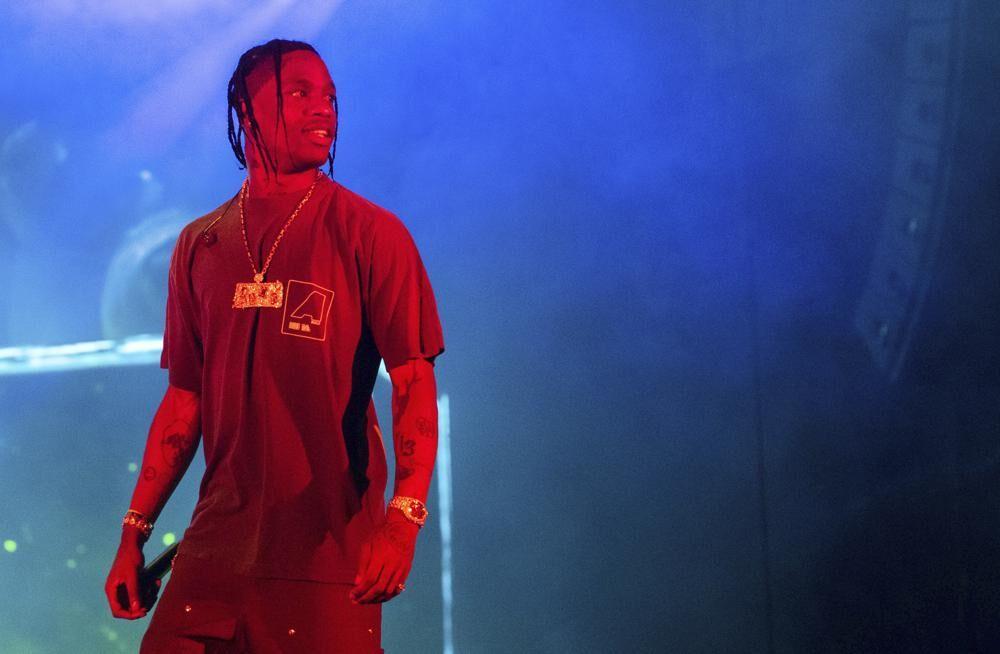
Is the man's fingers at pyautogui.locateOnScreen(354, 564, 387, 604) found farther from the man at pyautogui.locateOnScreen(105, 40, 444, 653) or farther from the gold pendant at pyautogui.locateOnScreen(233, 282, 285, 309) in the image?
the gold pendant at pyautogui.locateOnScreen(233, 282, 285, 309)

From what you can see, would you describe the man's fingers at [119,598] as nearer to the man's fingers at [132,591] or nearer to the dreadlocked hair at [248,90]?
the man's fingers at [132,591]

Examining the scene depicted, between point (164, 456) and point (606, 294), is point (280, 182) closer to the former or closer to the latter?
point (164, 456)

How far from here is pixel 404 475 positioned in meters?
1.53

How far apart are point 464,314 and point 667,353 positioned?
2.47ft

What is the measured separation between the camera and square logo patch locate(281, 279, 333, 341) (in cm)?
160

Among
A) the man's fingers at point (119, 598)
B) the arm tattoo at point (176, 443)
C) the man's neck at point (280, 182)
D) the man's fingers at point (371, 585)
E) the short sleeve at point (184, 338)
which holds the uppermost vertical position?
the man's neck at point (280, 182)

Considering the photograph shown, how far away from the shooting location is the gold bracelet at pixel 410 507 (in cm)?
149

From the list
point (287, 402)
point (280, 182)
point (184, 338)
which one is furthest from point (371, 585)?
point (280, 182)

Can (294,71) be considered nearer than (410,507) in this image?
No

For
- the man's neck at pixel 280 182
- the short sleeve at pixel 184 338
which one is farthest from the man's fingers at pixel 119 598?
the man's neck at pixel 280 182

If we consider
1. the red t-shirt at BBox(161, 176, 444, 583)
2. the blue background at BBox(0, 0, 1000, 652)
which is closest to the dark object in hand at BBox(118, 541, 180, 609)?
the red t-shirt at BBox(161, 176, 444, 583)

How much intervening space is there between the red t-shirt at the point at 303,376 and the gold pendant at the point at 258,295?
0.4 inches

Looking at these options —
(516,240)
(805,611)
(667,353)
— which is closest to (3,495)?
(516,240)

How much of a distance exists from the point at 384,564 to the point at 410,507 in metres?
0.10
